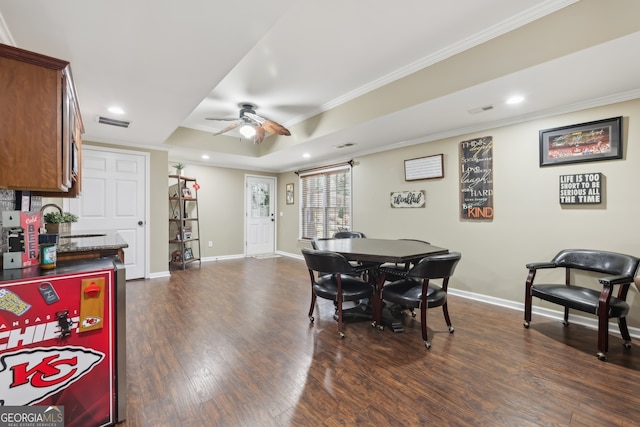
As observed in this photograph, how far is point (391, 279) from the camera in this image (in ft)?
11.0

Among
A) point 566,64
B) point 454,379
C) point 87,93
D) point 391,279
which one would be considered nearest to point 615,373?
point 454,379

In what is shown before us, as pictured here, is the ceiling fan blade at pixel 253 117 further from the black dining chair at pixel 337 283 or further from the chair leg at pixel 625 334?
the chair leg at pixel 625 334

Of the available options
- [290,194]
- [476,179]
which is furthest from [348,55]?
[290,194]

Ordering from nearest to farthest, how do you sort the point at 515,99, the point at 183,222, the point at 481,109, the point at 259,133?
the point at 515,99 < the point at 481,109 < the point at 259,133 < the point at 183,222

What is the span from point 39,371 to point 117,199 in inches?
154

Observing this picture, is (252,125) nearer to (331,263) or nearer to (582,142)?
(331,263)

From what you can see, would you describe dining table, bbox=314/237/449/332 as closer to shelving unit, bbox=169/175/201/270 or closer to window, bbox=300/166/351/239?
window, bbox=300/166/351/239

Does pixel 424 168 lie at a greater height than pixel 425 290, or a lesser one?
greater

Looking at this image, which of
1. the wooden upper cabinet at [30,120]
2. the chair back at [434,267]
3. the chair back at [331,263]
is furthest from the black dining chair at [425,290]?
the wooden upper cabinet at [30,120]

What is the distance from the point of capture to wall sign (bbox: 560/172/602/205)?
281cm

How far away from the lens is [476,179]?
367 centimetres

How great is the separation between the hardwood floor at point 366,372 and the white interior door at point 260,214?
385 cm

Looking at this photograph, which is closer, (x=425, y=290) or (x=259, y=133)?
(x=425, y=290)

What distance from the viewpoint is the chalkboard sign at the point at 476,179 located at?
3.55 metres
